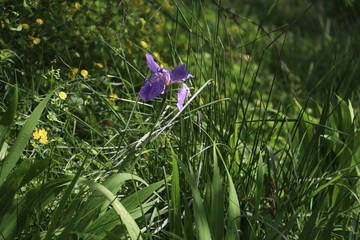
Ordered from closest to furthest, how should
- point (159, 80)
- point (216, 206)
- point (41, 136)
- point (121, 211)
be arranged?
1. point (121, 211)
2. point (216, 206)
3. point (159, 80)
4. point (41, 136)

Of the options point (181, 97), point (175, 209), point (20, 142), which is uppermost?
point (181, 97)

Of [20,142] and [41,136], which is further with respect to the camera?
[41,136]

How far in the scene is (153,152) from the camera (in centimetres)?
A: 234

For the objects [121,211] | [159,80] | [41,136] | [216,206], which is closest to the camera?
[121,211]

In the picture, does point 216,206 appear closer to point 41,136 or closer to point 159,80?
point 159,80

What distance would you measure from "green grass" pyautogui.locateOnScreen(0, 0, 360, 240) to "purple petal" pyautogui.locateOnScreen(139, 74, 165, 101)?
35mm

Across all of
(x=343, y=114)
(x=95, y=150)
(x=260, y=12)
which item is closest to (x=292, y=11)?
(x=260, y=12)

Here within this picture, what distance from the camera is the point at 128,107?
291cm

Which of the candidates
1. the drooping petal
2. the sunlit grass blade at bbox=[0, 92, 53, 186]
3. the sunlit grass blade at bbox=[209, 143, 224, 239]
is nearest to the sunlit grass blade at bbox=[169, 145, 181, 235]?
the sunlit grass blade at bbox=[209, 143, 224, 239]

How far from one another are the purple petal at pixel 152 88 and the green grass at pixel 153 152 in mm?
35

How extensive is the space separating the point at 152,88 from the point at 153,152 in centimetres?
35

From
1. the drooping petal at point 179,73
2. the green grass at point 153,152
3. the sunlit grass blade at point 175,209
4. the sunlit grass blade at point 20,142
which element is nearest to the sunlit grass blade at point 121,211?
the green grass at point 153,152

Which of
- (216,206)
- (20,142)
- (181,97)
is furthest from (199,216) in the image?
(20,142)

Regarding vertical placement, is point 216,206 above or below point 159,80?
below
